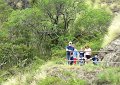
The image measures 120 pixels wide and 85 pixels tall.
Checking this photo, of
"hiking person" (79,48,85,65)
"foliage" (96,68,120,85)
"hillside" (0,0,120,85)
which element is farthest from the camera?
"hillside" (0,0,120,85)

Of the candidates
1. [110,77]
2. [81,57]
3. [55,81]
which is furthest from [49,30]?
[110,77]

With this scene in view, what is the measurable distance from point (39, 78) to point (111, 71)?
10.2 feet

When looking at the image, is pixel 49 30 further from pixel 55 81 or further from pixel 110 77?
pixel 110 77

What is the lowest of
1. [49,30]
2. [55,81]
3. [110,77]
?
[55,81]

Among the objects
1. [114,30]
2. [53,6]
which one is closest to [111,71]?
[114,30]

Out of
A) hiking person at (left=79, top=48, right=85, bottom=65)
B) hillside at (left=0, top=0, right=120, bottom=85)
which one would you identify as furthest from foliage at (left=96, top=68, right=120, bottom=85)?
hillside at (left=0, top=0, right=120, bottom=85)

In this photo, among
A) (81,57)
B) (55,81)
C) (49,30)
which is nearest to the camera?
(55,81)

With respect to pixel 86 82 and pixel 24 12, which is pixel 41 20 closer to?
pixel 24 12

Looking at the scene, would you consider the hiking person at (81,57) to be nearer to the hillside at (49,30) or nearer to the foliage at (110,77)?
the foliage at (110,77)

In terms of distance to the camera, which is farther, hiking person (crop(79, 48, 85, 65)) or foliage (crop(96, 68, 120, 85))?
hiking person (crop(79, 48, 85, 65))

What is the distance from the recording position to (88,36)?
46.2 meters

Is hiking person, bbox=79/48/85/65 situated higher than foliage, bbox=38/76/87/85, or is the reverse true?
hiking person, bbox=79/48/85/65

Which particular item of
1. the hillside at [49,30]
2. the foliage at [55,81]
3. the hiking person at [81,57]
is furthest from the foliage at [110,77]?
the hillside at [49,30]

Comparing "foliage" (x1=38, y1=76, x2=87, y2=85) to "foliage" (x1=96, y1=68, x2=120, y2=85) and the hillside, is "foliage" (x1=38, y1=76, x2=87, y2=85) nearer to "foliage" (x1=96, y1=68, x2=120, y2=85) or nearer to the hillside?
"foliage" (x1=96, y1=68, x2=120, y2=85)
